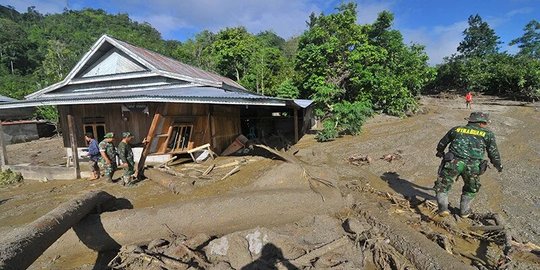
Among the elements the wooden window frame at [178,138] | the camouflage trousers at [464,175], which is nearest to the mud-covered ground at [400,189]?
the camouflage trousers at [464,175]

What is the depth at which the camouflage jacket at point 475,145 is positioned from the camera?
16.1 feet

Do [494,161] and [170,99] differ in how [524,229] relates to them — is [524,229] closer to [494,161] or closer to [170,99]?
[494,161]

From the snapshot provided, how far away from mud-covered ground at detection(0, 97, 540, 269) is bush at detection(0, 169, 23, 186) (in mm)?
465

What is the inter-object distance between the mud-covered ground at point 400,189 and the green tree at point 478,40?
35.3 meters

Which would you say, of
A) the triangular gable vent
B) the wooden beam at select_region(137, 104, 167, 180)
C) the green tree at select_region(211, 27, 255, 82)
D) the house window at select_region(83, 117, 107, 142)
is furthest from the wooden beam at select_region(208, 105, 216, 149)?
the green tree at select_region(211, 27, 255, 82)

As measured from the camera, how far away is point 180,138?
1096 centimetres

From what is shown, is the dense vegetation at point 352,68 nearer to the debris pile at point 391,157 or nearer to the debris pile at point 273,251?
the debris pile at point 391,157

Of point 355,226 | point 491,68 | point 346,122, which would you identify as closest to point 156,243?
point 355,226

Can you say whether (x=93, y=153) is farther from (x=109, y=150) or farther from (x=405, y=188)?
(x=405, y=188)

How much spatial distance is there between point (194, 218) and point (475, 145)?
513 centimetres

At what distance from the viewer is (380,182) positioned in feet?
25.7

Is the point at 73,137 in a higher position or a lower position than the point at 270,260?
Answer: higher

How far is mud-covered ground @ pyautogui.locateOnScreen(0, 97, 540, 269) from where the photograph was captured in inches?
185

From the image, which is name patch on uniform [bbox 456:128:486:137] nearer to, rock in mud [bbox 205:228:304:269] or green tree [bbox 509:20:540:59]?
rock in mud [bbox 205:228:304:269]
